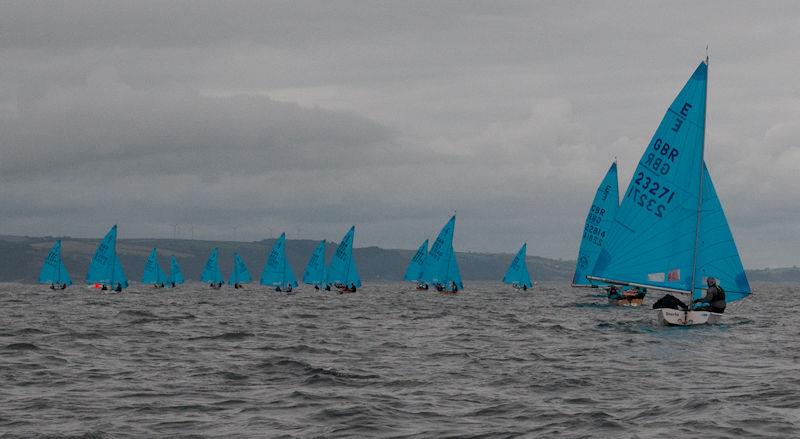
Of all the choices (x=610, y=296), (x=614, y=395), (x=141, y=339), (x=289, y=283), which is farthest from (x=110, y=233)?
(x=614, y=395)

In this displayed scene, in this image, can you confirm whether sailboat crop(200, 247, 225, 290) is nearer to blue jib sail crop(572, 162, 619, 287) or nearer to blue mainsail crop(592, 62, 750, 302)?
blue jib sail crop(572, 162, 619, 287)

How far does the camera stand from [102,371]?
67.3ft

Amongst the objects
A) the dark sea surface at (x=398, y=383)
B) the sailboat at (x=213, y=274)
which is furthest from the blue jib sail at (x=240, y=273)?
the dark sea surface at (x=398, y=383)

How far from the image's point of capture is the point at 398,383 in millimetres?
18875

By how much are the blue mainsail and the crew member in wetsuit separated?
0.64 meters

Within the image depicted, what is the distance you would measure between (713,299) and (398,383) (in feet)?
63.9

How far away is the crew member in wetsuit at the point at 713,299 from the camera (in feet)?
113

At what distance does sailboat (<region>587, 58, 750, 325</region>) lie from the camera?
112 ft

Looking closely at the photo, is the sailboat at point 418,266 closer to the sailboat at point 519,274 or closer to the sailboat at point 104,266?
the sailboat at point 519,274

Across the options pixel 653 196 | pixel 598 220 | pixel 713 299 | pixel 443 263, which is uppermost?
pixel 598 220

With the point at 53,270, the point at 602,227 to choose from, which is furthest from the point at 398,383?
the point at 53,270

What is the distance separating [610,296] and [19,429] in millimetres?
53067

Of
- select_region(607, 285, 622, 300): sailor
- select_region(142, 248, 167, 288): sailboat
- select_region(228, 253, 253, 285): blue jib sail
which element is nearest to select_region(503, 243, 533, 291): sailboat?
select_region(228, 253, 253, 285): blue jib sail

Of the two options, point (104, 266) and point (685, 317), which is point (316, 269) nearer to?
point (104, 266)
